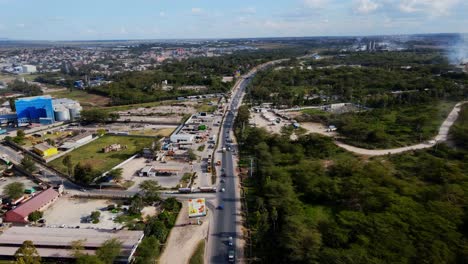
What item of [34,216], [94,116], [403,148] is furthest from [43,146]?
[403,148]

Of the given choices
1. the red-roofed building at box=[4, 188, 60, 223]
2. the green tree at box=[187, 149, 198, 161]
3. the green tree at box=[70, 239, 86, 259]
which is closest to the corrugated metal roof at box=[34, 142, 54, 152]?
the red-roofed building at box=[4, 188, 60, 223]

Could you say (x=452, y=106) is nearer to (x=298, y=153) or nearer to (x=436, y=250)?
(x=298, y=153)

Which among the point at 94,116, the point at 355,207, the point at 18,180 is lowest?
the point at 18,180

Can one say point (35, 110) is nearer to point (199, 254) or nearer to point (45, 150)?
point (45, 150)

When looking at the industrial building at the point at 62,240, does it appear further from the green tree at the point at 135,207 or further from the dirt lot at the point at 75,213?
the green tree at the point at 135,207

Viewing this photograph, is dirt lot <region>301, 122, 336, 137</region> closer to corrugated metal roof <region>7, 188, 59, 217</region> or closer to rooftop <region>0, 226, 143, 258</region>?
rooftop <region>0, 226, 143, 258</region>

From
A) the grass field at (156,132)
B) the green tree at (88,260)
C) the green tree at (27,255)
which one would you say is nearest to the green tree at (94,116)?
the grass field at (156,132)
